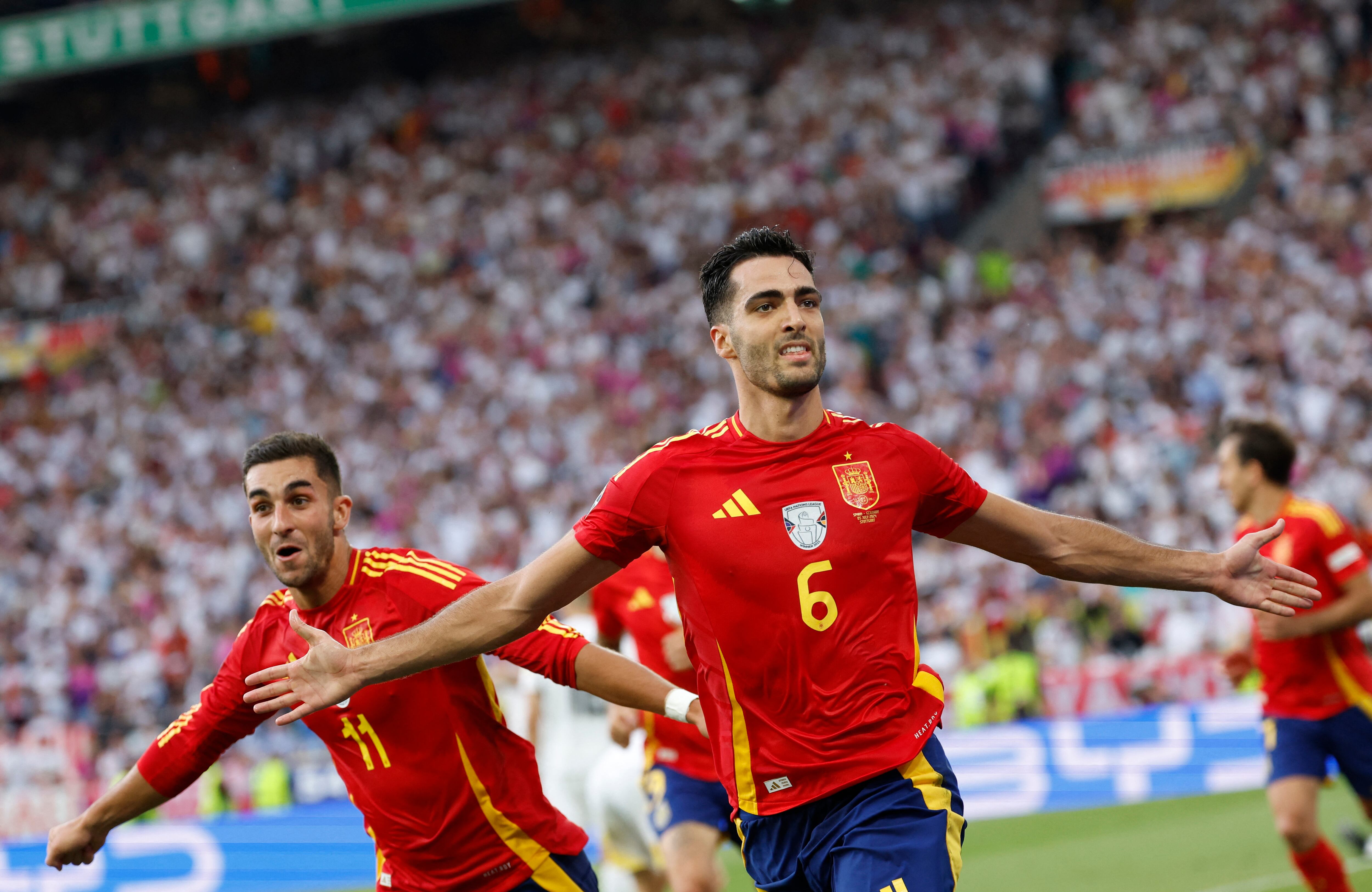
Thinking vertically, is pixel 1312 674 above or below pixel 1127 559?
below

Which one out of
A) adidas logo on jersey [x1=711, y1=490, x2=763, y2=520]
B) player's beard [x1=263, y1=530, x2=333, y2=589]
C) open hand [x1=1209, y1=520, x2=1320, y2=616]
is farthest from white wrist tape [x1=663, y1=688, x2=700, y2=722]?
open hand [x1=1209, y1=520, x2=1320, y2=616]

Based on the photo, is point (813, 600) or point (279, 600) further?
point (279, 600)

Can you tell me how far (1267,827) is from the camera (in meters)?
10.5

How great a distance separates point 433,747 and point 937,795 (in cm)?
158

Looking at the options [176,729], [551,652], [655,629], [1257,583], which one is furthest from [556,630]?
[655,629]

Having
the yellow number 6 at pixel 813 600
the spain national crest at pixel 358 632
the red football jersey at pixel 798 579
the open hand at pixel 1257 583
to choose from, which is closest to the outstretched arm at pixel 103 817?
the spain national crest at pixel 358 632

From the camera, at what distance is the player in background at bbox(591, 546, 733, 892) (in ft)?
21.7

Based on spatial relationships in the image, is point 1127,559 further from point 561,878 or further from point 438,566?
point 438,566

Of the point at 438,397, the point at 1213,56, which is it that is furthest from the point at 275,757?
the point at 1213,56

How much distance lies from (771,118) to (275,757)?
1478cm

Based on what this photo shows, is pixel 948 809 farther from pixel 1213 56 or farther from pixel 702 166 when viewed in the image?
Result: pixel 702 166

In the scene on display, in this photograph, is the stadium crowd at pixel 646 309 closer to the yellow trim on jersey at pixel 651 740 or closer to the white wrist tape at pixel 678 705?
the yellow trim on jersey at pixel 651 740

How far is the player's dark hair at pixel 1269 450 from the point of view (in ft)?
22.9

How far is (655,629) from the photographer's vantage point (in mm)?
7191
